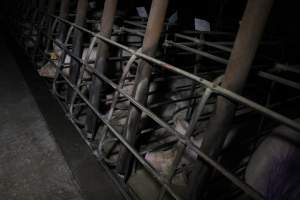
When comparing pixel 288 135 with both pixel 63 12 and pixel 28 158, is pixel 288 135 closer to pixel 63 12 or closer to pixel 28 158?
pixel 28 158

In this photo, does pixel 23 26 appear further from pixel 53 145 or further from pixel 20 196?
pixel 20 196

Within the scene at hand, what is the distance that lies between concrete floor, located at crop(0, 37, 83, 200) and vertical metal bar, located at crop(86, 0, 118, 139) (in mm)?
420

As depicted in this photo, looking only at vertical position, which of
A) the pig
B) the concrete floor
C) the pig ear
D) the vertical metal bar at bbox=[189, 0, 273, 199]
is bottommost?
the concrete floor

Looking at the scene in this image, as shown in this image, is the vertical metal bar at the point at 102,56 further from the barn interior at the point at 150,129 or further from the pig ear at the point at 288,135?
the pig ear at the point at 288,135

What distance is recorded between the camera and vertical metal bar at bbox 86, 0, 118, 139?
236 cm

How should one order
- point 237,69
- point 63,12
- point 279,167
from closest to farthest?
point 237,69 → point 279,167 → point 63,12

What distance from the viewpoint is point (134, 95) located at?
1891mm

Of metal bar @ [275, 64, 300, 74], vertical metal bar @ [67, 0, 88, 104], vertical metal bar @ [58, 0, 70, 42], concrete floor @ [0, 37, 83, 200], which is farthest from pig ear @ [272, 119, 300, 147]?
vertical metal bar @ [58, 0, 70, 42]

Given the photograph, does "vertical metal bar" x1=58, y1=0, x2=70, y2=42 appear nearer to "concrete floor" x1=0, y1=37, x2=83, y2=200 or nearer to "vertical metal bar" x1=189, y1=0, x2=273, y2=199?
"concrete floor" x1=0, y1=37, x2=83, y2=200

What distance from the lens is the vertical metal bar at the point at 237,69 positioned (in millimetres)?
1219

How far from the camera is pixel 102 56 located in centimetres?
244

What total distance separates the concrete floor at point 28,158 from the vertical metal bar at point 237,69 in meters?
1.01

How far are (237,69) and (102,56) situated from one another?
148cm

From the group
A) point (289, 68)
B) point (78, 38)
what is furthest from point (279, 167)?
point (78, 38)
